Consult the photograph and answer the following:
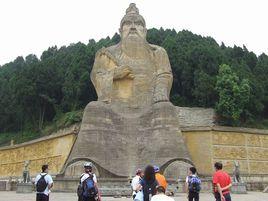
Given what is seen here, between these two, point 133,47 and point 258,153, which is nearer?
point 133,47

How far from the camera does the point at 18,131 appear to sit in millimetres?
45469

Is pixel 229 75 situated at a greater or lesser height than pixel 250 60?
lesser

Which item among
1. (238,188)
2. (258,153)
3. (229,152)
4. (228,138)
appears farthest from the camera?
(258,153)

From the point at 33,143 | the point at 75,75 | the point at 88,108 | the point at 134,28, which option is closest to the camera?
the point at 88,108

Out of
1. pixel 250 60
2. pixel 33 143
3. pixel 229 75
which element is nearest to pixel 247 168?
pixel 33 143

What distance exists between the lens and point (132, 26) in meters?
17.8

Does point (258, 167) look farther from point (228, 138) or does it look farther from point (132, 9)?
point (132, 9)

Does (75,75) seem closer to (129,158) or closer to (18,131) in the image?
(18,131)

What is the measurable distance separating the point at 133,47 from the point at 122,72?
55.9 inches

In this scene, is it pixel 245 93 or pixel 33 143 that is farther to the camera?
pixel 245 93

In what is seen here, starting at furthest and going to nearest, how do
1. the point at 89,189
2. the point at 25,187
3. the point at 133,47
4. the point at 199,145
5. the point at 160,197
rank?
the point at 199,145
the point at 133,47
the point at 25,187
the point at 89,189
the point at 160,197

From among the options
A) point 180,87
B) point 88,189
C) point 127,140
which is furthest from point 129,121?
point 180,87

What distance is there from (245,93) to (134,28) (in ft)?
62.2

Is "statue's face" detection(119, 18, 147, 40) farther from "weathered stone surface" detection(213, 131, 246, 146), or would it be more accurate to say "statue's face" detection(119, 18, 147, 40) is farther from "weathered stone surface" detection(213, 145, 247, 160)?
"weathered stone surface" detection(213, 145, 247, 160)
